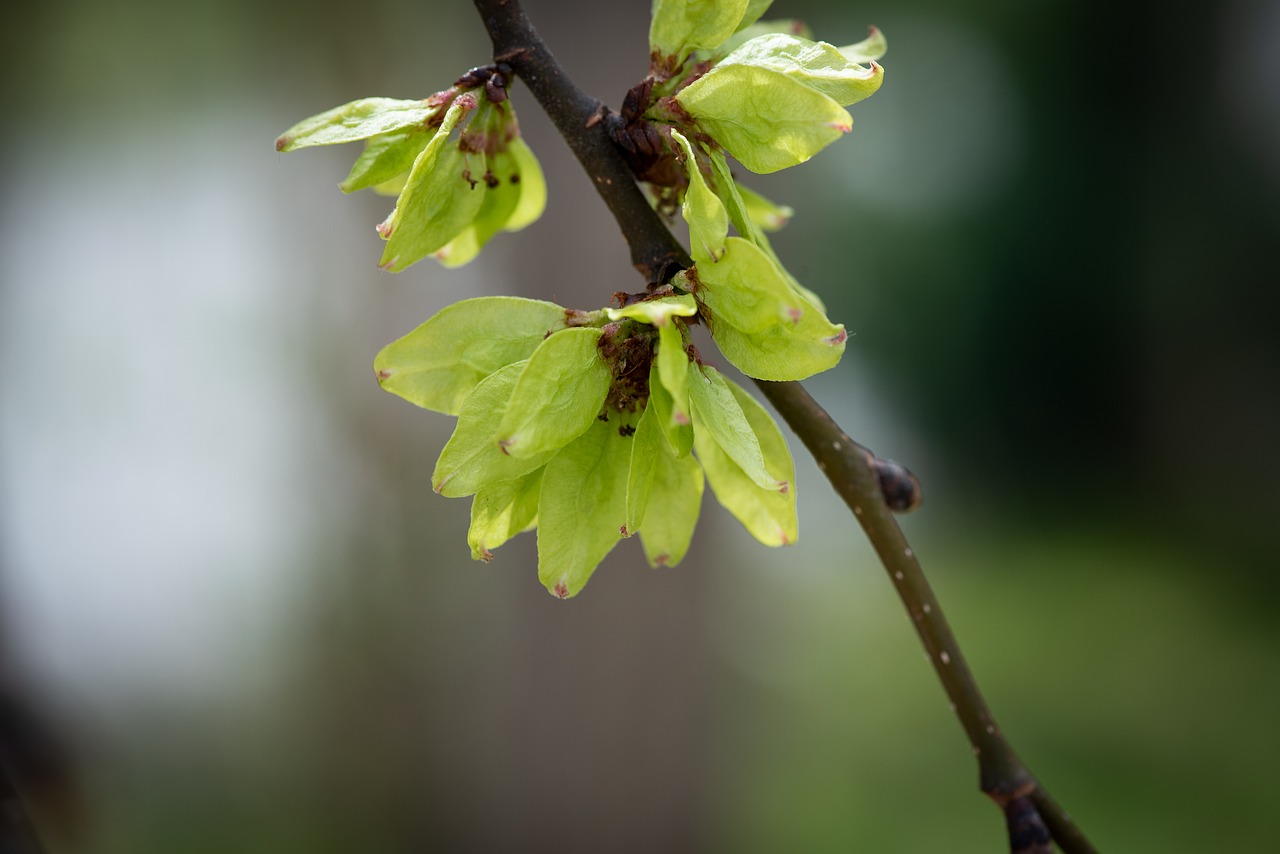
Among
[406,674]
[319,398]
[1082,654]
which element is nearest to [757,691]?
[1082,654]

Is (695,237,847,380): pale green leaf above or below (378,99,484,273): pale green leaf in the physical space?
below

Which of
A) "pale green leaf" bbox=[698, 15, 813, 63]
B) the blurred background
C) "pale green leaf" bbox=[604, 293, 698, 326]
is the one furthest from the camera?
the blurred background

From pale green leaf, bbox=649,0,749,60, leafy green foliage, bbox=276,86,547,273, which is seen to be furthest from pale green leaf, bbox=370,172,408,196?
pale green leaf, bbox=649,0,749,60

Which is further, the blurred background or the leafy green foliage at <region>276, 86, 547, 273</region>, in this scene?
the blurred background

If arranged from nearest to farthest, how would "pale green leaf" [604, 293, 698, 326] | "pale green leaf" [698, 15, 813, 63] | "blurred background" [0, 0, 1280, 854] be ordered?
1. "pale green leaf" [604, 293, 698, 326]
2. "pale green leaf" [698, 15, 813, 63]
3. "blurred background" [0, 0, 1280, 854]

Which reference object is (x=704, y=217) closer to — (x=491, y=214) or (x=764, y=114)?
(x=764, y=114)

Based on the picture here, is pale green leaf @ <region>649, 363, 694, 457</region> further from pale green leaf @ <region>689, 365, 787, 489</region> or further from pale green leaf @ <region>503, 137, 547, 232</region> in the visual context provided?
pale green leaf @ <region>503, 137, 547, 232</region>
